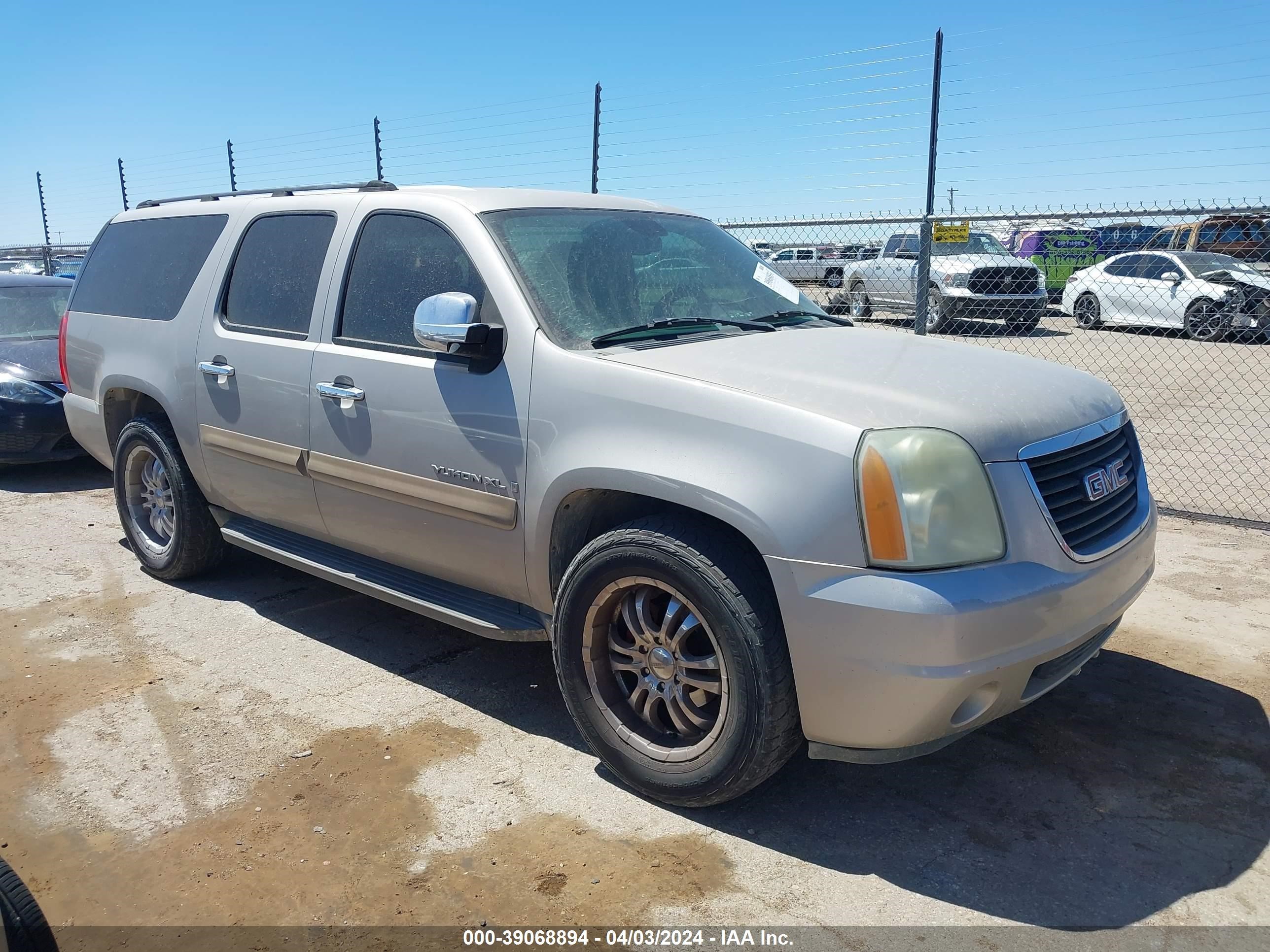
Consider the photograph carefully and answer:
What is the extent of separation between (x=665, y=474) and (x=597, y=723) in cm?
89

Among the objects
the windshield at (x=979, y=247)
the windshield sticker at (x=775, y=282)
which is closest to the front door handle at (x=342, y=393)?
the windshield sticker at (x=775, y=282)

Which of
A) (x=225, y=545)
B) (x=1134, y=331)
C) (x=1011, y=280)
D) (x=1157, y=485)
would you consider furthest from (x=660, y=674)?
(x=1134, y=331)

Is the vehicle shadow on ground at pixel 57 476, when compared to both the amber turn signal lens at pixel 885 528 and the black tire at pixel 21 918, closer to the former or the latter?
the black tire at pixel 21 918

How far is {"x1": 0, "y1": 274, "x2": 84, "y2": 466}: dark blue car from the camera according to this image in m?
7.45

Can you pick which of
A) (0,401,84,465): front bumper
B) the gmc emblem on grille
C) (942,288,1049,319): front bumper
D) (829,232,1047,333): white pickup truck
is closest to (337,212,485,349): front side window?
the gmc emblem on grille

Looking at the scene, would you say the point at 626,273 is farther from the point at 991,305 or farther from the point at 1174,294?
the point at 1174,294

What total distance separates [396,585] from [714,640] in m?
1.57

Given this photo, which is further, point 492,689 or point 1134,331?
point 1134,331

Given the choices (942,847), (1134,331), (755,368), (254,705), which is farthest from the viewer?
(1134,331)

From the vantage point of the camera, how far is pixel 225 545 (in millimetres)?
5293

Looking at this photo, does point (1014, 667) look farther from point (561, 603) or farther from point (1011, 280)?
point (1011, 280)

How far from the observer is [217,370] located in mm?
4473

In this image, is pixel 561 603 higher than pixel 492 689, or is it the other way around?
pixel 561 603

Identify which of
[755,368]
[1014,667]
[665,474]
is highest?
[755,368]
